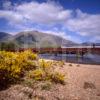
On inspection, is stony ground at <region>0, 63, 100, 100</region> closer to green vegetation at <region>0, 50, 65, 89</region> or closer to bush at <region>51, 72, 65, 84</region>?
bush at <region>51, 72, 65, 84</region>

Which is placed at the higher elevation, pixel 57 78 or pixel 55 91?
pixel 57 78

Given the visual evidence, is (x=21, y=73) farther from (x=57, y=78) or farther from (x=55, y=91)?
(x=55, y=91)

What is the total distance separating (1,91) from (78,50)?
19.7 meters

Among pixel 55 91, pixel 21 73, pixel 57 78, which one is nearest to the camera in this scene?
pixel 55 91

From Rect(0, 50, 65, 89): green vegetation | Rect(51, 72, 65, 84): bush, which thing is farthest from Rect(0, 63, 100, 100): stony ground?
Rect(0, 50, 65, 89): green vegetation

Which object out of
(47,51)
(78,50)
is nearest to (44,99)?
(78,50)

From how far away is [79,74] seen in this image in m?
13.2

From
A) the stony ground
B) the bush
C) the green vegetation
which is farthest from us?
the bush

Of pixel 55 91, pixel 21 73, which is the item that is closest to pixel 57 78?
pixel 55 91

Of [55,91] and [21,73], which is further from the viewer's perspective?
[21,73]

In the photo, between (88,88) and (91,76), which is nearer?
(88,88)

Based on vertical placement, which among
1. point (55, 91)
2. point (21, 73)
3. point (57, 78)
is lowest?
point (55, 91)

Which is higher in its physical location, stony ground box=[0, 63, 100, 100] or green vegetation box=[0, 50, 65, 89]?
green vegetation box=[0, 50, 65, 89]

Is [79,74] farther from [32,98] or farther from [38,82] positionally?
[32,98]
